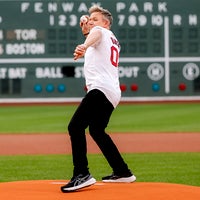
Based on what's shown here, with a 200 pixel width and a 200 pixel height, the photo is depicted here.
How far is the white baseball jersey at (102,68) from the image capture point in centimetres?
666

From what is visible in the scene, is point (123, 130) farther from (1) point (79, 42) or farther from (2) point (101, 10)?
(2) point (101, 10)

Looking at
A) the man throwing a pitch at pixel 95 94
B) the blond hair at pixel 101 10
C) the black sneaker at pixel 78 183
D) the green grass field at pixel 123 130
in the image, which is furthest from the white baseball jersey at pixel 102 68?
the green grass field at pixel 123 130

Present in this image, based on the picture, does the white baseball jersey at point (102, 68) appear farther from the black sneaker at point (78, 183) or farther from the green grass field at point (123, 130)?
the green grass field at point (123, 130)

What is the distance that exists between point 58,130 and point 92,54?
10.2 metres

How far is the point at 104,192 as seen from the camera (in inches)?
253

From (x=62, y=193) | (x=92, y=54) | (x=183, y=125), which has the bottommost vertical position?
(x=183, y=125)

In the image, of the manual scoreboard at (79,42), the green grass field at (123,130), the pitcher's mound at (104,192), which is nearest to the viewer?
the pitcher's mound at (104,192)

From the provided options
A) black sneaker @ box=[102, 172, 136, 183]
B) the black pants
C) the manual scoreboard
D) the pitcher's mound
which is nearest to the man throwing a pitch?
the black pants

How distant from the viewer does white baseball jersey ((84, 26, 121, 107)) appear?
6.66 meters

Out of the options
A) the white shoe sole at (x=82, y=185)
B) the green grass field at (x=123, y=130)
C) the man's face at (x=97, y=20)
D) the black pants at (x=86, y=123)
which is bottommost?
the green grass field at (x=123, y=130)

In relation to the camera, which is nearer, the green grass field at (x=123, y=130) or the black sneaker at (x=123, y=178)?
the black sneaker at (x=123, y=178)

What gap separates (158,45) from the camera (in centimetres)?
2472

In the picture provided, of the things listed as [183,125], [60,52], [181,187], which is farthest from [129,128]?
[181,187]

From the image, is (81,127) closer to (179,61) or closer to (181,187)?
(181,187)
